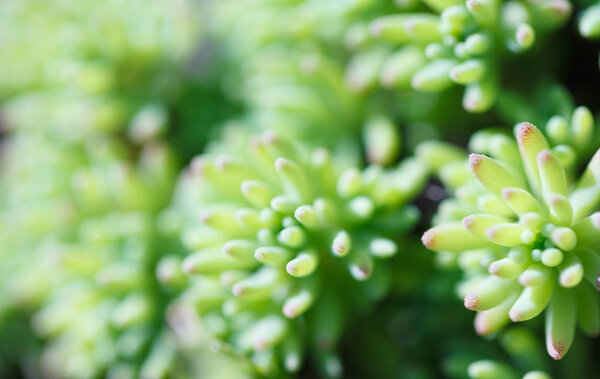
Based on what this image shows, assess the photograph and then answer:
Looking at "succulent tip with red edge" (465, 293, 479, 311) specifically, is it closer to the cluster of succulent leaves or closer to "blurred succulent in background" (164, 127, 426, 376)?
the cluster of succulent leaves

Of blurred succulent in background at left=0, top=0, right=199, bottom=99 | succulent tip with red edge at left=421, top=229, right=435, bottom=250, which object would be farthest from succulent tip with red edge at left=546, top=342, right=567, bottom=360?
blurred succulent in background at left=0, top=0, right=199, bottom=99

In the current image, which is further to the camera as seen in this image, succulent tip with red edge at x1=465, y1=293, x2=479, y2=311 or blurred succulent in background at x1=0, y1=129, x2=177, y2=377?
blurred succulent in background at x1=0, y1=129, x2=177, y2=377

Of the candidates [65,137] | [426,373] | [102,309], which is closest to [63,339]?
[102,309]

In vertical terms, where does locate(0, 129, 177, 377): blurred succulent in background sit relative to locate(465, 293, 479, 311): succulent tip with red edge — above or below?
below

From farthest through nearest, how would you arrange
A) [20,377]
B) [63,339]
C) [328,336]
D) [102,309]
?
[20,377]
[63,339]
[102,309]
[328,336]

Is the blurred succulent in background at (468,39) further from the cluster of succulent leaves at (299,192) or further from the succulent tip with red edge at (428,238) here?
the succulent tip with red edge at (428,238)

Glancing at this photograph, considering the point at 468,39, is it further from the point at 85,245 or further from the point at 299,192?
the point at 85,245

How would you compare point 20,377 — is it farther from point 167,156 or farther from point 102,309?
point 167,156
